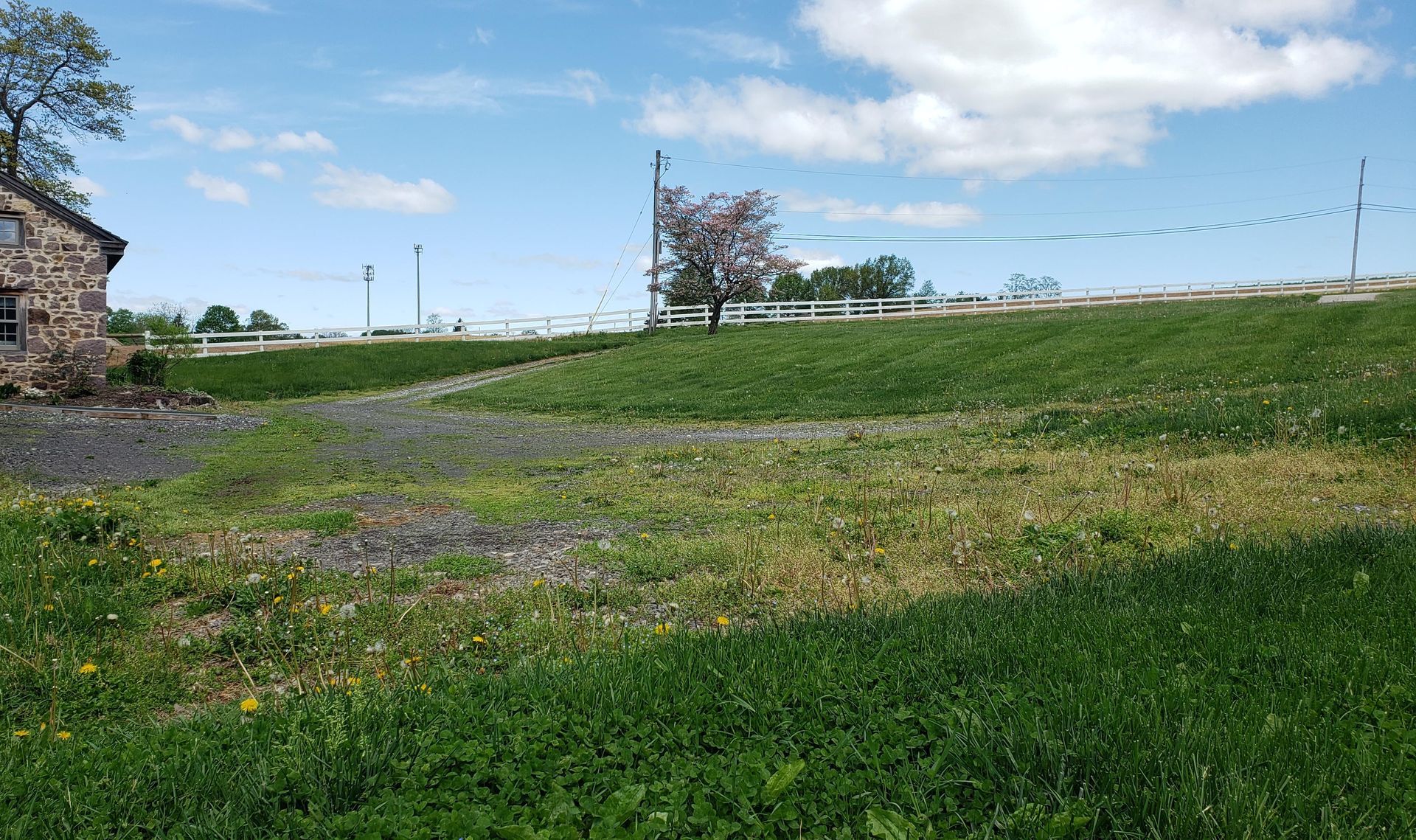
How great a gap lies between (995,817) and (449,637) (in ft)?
9.06

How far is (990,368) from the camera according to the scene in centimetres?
2028

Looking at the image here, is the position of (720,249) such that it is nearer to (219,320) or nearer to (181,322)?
(181,322)

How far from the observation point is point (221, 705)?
3623 millimetres

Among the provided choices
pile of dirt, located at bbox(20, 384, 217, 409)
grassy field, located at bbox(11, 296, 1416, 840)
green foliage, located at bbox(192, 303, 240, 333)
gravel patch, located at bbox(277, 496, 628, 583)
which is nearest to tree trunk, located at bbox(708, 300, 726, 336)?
pile of dirt, located at bbox(20, 384, 217, 409)

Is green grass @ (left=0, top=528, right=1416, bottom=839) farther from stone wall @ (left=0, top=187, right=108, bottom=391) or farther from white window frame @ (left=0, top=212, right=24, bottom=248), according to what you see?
white window frame @ (left=0, top=212, right=24, bottom=248)

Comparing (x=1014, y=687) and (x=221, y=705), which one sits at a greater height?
(x=1014, y=687)

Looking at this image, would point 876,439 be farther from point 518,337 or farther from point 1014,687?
point 518,337

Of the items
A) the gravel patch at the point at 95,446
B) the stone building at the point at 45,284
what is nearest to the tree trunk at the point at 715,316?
the stone building at the point at 45,284

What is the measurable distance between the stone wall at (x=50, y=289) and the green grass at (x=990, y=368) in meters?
9.62

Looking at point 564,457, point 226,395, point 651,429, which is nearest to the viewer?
point 564,457

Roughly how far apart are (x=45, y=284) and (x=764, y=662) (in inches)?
1047

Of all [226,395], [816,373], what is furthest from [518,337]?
[816,373]

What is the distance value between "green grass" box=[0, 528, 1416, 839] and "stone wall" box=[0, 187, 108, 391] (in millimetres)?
24692

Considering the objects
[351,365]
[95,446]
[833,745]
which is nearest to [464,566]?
[833,745]
